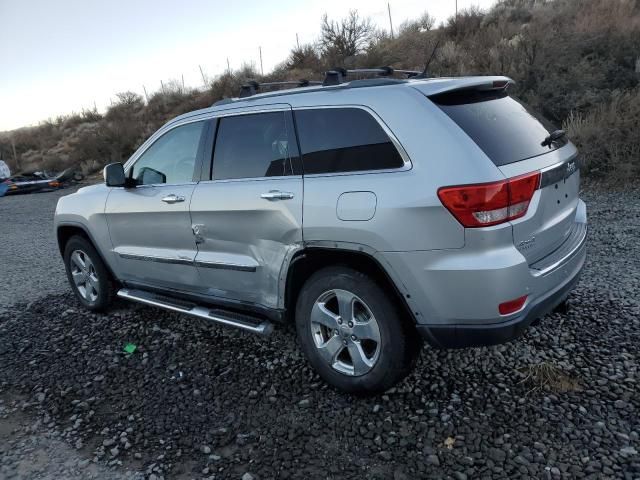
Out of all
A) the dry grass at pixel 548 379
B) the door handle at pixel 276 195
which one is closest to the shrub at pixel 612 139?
the dry grass at pixel 548 379

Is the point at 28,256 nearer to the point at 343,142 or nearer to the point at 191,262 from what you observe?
the point at 191,262

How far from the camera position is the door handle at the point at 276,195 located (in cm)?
319

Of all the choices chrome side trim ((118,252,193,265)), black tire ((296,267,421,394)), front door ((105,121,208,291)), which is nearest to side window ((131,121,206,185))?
front door ((105,121,208,291))

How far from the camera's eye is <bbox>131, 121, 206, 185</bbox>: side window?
4.00m

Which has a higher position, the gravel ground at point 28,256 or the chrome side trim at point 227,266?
the chrome side trim at point 227,266

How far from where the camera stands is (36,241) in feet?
32.4

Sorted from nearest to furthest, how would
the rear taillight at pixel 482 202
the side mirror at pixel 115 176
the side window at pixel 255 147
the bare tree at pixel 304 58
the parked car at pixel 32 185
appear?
the rear taillight at pixel 482 202
the side window at pixel 255 147
the side mirror at pixel 115 176
the parked car at pixel 32 185
the bare tree at pixel 304 58

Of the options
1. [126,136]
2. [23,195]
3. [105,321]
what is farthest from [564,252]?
[126,136]

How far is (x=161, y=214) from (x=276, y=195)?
51.7 inches

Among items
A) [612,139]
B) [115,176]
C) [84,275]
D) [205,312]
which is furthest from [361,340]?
[612,139]

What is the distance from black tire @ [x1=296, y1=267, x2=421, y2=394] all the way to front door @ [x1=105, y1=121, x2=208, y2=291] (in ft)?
3.81

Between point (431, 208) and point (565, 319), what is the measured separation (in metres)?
2.01

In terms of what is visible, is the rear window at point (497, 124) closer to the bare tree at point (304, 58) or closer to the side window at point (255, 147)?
the side window at point (255, 147)

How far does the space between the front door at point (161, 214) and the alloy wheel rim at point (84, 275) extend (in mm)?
519
